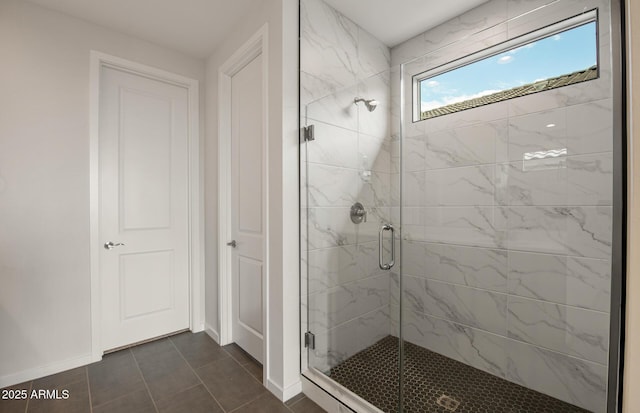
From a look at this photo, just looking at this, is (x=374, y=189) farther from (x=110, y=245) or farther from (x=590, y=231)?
(x=110, y=245)

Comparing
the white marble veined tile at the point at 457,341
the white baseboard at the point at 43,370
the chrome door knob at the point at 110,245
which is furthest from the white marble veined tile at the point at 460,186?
the white baseboard at the point at 43,370

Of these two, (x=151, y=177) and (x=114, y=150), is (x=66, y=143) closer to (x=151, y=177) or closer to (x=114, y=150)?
(x=114, y=150)

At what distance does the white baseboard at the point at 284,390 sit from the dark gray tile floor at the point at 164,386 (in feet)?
0.10

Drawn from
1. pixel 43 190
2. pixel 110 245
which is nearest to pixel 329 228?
pixel 110 245

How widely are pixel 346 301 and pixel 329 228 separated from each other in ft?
1.73

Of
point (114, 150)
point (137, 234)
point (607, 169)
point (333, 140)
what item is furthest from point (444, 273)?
point (114, 150)

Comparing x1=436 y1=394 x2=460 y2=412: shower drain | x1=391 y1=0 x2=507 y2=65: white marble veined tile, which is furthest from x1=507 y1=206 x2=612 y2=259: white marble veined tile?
x1=391 y1=0 x2=507 y2=65: white marble veined tile

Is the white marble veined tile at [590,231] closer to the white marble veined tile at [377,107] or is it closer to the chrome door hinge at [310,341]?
the white marble veined tile at [377,107]

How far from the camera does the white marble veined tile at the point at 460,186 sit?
180cm

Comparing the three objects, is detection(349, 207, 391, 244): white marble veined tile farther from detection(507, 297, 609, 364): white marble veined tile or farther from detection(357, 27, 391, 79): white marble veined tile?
detection(357, 27, 391, 79): white marble veined tile

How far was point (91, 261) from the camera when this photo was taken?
7.18 feet

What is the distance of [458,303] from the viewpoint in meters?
1.97

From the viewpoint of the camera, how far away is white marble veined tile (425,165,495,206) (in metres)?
1.80

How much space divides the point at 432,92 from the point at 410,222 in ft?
3.29
